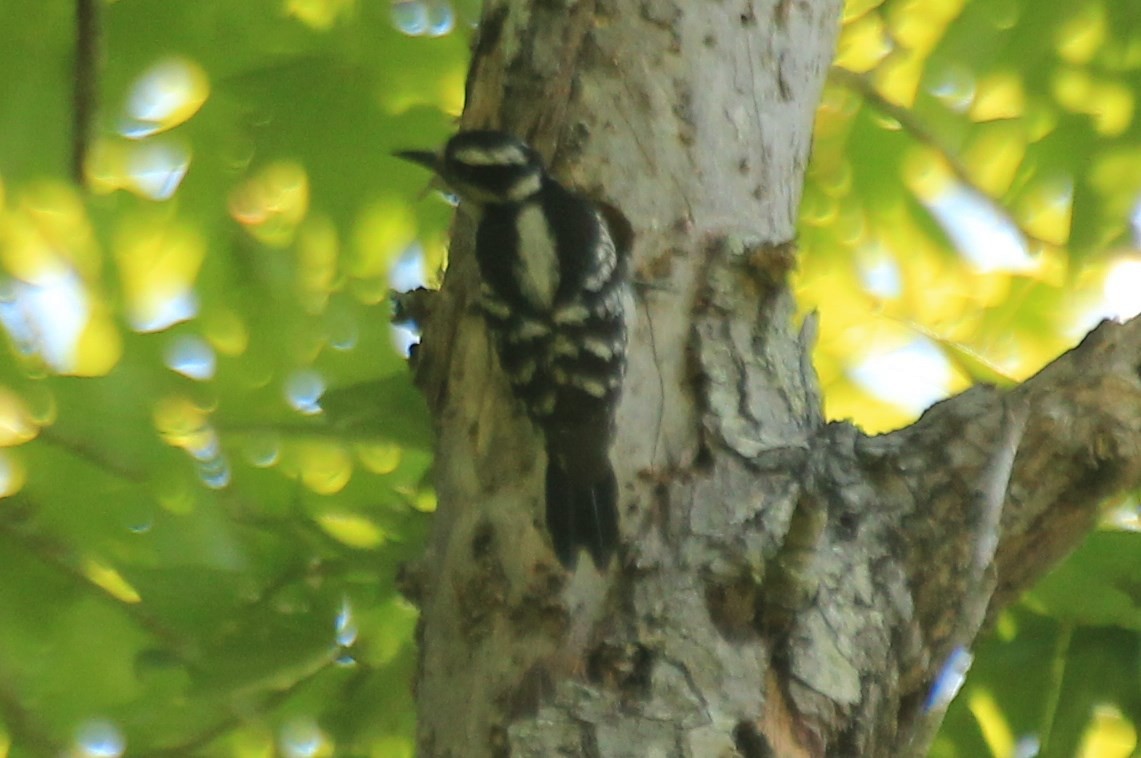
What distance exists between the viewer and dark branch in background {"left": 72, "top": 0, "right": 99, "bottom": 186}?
9.13 feet

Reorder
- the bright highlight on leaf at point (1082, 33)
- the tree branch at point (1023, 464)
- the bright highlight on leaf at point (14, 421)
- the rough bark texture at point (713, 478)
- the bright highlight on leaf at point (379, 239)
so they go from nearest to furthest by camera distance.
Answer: the rough bark texture at point (713, 478)
the tree branch at point (1023, 464)
the bright highlight on leaf at point (14, 421)
the bright highlight on leaf at point (379, 239)
the bright highlight on leaf at point (1082, 33)

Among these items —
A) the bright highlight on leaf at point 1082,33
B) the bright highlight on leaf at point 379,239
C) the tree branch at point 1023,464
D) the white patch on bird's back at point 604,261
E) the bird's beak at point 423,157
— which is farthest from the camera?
the bright highlight on leaf at point 1082,33

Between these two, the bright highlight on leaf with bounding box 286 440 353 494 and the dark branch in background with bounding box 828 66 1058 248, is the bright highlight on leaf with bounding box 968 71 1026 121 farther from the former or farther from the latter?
the bright highlight on leaf with bounding box 286 440 353 494

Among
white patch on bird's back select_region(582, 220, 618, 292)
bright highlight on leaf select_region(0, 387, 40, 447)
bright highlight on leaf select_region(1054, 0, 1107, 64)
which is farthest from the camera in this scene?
bright highlight on leaf select_region(1054, 0, 1107, 64)

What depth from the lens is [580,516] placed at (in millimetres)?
1948

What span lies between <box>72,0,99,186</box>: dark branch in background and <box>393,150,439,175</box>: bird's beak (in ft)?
2.18

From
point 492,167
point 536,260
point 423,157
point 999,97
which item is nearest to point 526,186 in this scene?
point 492,167

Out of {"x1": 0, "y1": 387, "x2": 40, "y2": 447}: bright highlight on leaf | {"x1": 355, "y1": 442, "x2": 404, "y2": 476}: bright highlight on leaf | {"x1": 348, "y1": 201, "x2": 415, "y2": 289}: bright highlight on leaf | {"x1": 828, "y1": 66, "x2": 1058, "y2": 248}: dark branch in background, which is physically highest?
{"x1": 828, "y1": 66, "x2": 1058, "y2": 248}: dark branch in background

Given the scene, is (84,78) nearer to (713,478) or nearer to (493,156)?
(493,156)

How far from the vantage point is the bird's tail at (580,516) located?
76.9 inches

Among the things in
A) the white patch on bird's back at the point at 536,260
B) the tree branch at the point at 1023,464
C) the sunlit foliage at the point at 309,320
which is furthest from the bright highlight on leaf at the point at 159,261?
the tree branch at the point at 1023,464

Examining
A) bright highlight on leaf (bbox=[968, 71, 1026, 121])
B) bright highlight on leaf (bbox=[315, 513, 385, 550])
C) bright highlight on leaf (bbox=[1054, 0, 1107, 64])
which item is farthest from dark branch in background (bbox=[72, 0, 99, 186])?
bright highlight on leaf (bbox=[1054, 0, 1107, 64])

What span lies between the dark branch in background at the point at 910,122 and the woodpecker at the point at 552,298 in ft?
3.81

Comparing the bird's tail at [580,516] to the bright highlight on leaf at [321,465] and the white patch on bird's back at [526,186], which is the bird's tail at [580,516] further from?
the bright highlight on leaf at [321,465]
